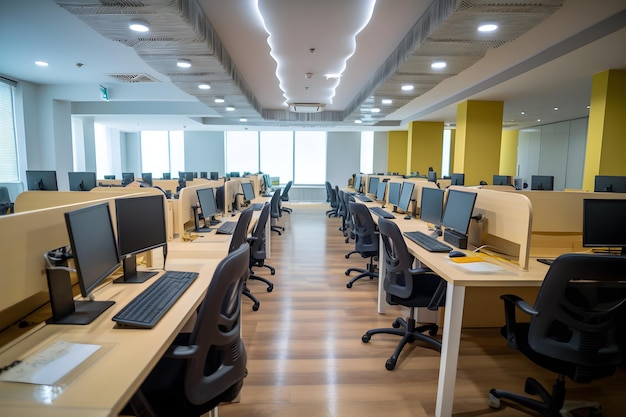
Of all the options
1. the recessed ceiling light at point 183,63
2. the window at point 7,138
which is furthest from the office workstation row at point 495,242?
the window at point 7,138

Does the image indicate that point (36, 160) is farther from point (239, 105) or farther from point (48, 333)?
point (48, 333)

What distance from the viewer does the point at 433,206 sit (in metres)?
3.33

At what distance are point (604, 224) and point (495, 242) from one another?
2.17ft

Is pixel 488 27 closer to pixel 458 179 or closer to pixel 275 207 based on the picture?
pixel 458 179

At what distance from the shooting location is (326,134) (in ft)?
43.5

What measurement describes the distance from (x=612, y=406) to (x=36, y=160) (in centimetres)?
969

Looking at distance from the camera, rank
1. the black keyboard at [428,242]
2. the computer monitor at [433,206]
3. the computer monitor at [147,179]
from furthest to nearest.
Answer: the computer monitor at [147,179] < the computer monitor at [433,206] < the black keyboard at [428,242]

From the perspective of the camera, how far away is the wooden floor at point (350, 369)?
1988 mm

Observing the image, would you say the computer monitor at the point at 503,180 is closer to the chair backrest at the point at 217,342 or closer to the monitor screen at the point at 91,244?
the chair backrest at the point at 217,342

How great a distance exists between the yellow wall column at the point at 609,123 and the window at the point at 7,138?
35.0ft

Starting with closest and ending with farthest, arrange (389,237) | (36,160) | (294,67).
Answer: (389,237), (294,67), (36,160)

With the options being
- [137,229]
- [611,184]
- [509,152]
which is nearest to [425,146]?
[509,152]

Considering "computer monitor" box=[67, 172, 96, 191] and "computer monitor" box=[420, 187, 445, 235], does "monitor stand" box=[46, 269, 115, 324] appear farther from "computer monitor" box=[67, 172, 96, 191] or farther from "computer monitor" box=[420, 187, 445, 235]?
"computer monitor" box=[67, 172, 96, 191]

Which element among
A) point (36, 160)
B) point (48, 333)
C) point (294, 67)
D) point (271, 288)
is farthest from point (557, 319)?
point (36, 160)
